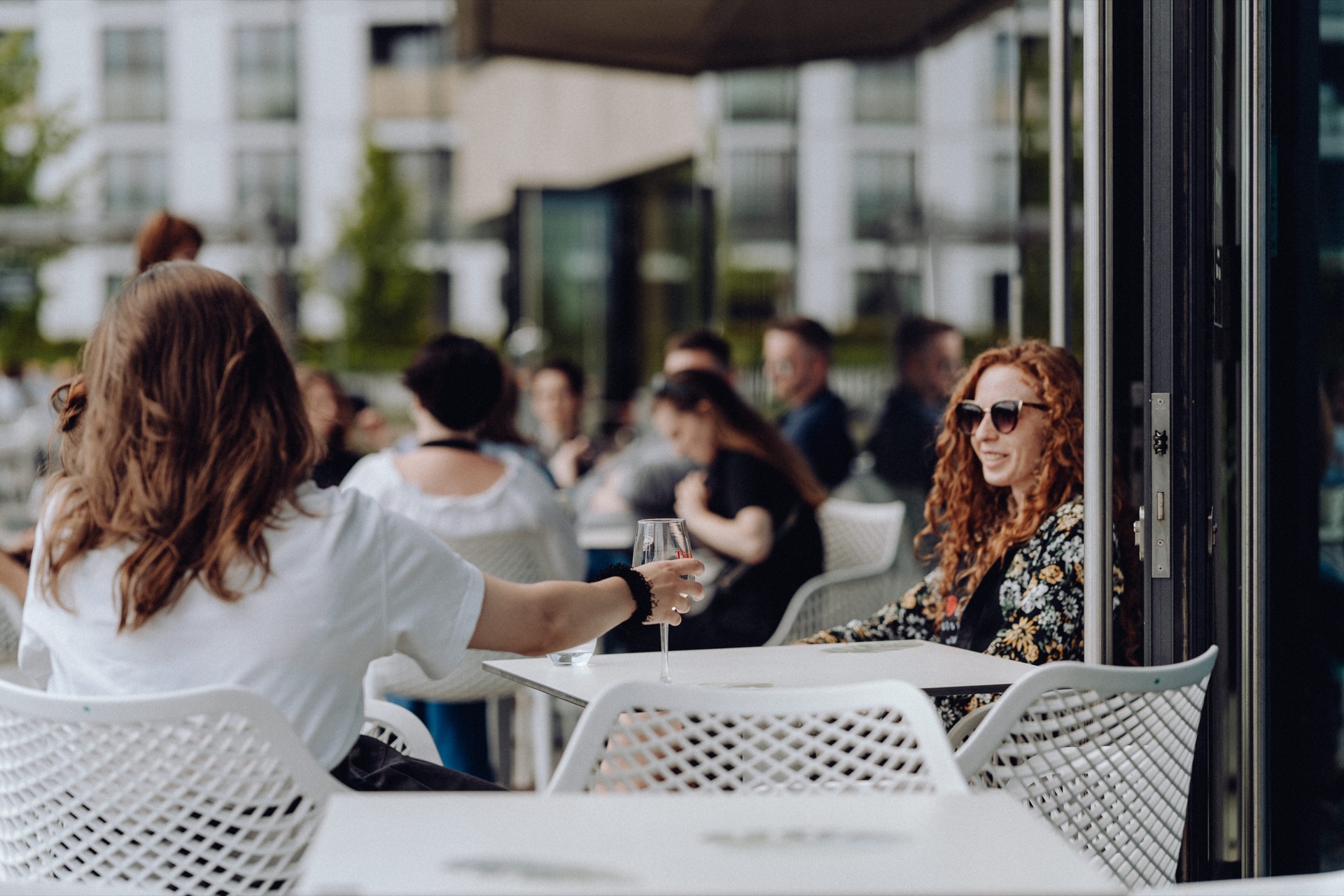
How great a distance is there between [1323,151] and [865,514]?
259cm

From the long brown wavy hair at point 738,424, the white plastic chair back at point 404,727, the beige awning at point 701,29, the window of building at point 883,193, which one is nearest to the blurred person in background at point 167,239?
the long brown wavy hair at point 738,424

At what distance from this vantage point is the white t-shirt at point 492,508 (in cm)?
386

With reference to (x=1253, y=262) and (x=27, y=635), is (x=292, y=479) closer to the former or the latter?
(x=27, y=635)

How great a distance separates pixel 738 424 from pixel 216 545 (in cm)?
270

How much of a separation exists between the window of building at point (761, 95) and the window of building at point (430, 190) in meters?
5.55

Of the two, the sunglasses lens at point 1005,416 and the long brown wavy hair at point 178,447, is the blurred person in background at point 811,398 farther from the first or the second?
the long brown wavy hair at point 178,447

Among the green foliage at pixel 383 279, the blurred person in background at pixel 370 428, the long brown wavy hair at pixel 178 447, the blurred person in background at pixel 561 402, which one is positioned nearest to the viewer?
the long brown wavy hair at pixel 178 447

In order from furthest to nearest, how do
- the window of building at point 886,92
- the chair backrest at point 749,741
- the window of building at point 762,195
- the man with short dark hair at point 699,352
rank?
the window of building at point 762,195 → the window of building at point 886,92 → the man with short dark hair at point 699,352 → the chair backrest at point 749,741

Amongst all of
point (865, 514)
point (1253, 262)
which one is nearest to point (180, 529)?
point (1253, 262)

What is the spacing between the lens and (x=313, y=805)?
69.5 inches

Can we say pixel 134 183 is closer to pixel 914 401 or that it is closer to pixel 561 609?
pixel 914 401

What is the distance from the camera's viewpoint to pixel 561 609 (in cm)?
209

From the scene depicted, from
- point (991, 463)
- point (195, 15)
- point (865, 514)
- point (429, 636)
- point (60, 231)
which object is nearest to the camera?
point (429, 636)

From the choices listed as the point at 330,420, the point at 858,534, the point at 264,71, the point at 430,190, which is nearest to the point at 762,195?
the point at 858,534
